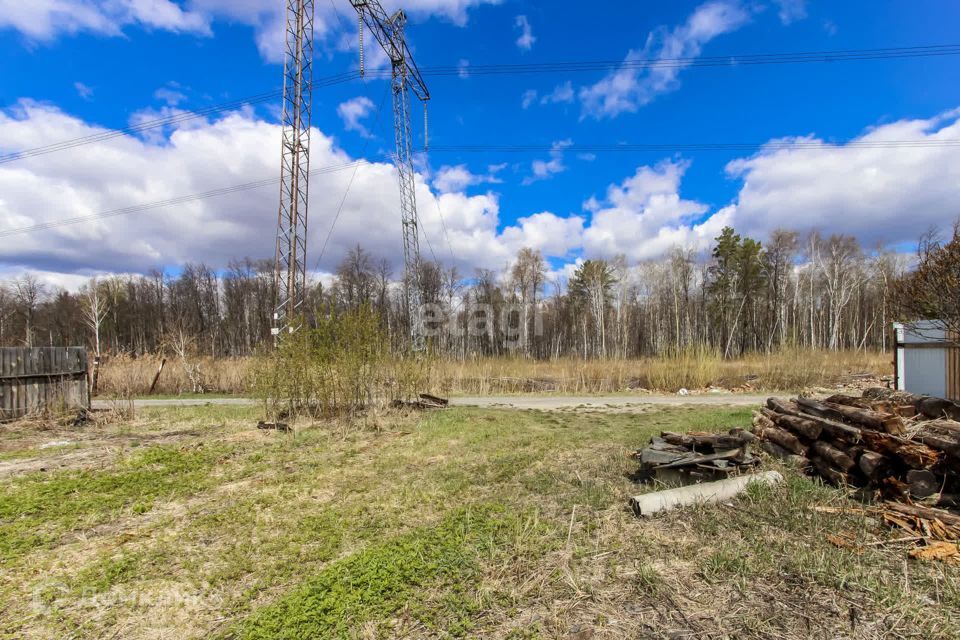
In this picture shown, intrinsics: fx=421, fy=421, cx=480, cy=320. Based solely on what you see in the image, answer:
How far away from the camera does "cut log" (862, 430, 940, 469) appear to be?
356cm

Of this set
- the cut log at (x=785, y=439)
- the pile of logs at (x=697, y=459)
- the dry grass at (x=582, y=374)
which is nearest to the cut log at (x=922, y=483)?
the cut log at (x=785, y=439)

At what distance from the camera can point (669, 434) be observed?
546 centimetres

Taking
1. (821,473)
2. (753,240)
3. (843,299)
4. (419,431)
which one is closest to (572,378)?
(419,431)

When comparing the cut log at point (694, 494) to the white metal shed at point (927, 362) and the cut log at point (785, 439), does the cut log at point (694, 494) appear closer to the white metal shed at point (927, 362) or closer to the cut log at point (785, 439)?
the cut log at point (785, 439)

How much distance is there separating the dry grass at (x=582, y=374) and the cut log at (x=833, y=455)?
1125cm

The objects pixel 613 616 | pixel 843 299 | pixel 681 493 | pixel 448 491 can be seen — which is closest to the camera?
pixel 613 616

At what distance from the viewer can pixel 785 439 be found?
4.95 m

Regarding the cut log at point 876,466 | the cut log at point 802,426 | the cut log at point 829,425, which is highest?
the cut log at point 829,425

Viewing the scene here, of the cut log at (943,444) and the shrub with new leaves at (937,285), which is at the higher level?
the shrub with new leaves at (937,285)

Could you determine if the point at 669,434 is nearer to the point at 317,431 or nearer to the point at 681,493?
the point at 681,493

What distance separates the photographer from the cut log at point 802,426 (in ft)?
15.0

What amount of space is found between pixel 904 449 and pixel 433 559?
13.4ft

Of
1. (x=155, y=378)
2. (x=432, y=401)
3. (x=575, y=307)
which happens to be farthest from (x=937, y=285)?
(x=575, y=307)

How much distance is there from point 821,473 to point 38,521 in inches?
301
